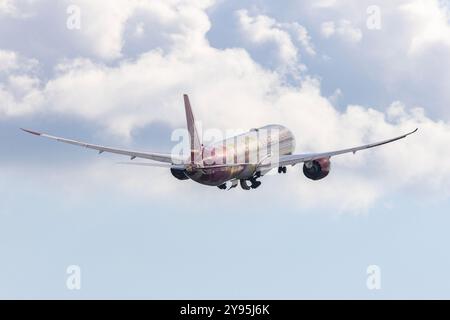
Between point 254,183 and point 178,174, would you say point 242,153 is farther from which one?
point 178,174

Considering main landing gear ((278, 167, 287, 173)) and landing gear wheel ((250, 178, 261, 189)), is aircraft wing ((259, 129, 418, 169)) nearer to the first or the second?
landing gear wheel ((250, 178, 261, 189))

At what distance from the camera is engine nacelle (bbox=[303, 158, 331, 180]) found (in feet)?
316

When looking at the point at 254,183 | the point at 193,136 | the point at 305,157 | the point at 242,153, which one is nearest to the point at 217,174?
the point at 193,136

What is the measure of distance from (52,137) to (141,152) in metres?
8.82

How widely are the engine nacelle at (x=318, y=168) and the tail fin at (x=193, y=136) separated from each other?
58.2 ft

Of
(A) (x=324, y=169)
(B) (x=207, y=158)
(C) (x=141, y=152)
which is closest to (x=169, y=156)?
(C) (x=141, y=152)

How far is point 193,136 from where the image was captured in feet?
264

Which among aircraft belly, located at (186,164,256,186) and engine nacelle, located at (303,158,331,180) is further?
engine nacelle, located at (303,158,331,180)

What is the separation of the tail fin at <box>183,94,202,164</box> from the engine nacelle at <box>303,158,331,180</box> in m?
17.7

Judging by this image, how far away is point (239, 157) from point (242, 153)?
34.8 inches

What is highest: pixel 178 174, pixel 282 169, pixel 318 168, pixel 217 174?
pixel 318 168

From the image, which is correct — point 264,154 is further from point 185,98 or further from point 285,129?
point 185,98

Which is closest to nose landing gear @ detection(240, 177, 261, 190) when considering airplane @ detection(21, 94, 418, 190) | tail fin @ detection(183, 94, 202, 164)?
airplane @ detection(21, 94, 418, 190)

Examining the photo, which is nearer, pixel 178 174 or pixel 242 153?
pixel 242 153
